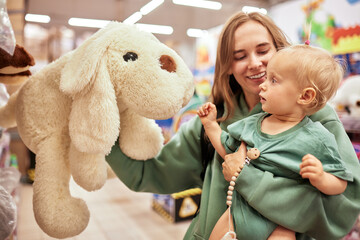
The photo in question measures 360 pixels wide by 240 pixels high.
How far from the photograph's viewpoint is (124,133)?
2.73ft

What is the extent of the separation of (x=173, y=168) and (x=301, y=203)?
452 millimetres

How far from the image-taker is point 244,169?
70cm

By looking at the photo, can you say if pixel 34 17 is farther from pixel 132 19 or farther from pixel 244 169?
pixel 244 169

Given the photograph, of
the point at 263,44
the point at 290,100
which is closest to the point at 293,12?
the point at 263,44

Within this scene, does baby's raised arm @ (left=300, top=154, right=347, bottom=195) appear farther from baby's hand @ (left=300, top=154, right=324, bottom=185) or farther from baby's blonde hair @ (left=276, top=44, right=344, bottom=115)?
baby's blonde hair @ (left=276, top=44, right=344, bottom=115)

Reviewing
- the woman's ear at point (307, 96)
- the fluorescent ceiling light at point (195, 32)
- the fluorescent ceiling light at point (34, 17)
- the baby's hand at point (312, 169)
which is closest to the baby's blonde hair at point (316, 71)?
the woman's ear at point (307, 96)

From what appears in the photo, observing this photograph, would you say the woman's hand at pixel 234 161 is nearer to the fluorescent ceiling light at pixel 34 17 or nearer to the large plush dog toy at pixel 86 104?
the large plush dog toy at pixel 86 104

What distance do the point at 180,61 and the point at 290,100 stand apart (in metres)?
0.28

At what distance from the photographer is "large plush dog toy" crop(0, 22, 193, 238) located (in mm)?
642

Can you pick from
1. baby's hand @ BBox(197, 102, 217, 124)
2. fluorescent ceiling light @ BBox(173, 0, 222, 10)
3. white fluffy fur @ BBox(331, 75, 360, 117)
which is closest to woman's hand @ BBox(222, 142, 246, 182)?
baby's hand @ BBox(197, 102, 217, 124)

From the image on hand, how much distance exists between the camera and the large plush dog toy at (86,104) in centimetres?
64

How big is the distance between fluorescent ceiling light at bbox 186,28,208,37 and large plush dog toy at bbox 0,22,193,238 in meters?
3.81

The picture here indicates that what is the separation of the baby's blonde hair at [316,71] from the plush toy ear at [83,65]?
0.44m

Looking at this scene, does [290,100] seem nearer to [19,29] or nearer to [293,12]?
[19,29]
